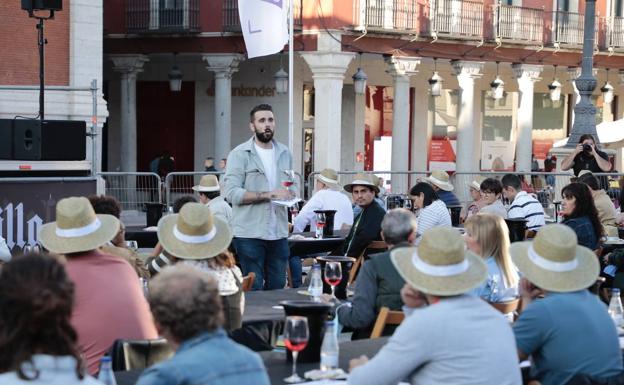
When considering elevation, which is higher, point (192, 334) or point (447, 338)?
point (192, 334)

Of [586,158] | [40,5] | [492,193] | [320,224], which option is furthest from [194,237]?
[586,158]

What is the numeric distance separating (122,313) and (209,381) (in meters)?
1.98

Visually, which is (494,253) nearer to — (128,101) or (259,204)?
(259,204)

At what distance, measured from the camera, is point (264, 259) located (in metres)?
11.2

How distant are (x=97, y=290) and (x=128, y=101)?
27.7 metres

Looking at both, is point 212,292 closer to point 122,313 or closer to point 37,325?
point 37,325

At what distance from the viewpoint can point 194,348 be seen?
4387 millimetres

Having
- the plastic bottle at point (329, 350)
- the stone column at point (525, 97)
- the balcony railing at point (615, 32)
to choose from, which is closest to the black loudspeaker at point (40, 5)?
the plastic bottle at point (329, 350)

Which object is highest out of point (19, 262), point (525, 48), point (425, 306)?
point (525, 48)

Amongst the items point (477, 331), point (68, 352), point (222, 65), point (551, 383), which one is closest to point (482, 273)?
point (477, 331)

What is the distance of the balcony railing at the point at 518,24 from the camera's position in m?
36.7

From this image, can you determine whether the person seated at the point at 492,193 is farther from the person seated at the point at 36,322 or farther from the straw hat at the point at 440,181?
the person seated at the point at 36,322

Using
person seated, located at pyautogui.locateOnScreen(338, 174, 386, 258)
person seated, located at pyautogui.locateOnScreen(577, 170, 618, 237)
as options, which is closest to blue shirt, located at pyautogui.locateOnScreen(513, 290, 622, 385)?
person seated, located at pyautogui.locateOnScreen(338, 174, 386, 258)

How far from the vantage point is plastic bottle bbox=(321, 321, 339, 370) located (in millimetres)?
5969
